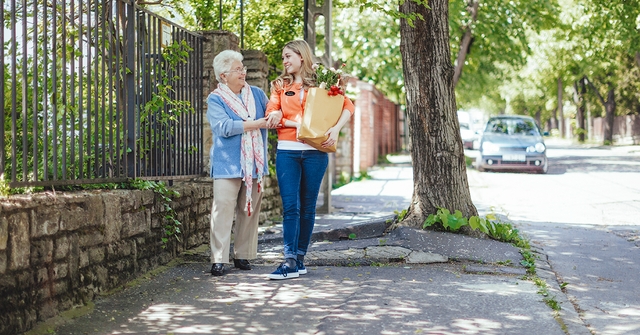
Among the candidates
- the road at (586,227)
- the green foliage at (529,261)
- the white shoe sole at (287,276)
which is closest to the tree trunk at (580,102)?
the road at (586,227)

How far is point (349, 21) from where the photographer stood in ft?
80.8

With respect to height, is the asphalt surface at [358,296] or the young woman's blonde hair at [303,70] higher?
the young woman's blonde hair at [303,70]

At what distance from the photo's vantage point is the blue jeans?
666cm

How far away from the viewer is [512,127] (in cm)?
2466

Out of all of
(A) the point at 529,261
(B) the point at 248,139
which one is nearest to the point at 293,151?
(B) the point at 248,139

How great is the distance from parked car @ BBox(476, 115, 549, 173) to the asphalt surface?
1472cm

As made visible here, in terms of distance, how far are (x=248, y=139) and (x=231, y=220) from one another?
27.5 inches

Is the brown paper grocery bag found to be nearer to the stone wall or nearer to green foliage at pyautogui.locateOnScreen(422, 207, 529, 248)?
the stone wall

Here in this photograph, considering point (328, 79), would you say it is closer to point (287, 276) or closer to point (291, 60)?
point (291, 60)

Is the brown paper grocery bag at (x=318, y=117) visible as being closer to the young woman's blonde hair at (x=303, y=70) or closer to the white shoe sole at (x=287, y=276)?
the young woman's blonde hair at (x=303, y=70)

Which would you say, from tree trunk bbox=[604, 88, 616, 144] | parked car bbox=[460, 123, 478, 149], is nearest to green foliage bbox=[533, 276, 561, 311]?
parked car bbox=[460, 123, 478, 149]

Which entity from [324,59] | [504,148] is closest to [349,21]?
[504,148]

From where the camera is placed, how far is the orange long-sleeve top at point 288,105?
263 inches

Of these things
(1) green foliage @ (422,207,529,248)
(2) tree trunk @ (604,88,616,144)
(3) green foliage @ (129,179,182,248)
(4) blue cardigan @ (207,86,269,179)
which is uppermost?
(2) tree trunk @ (604,88,616,144)
